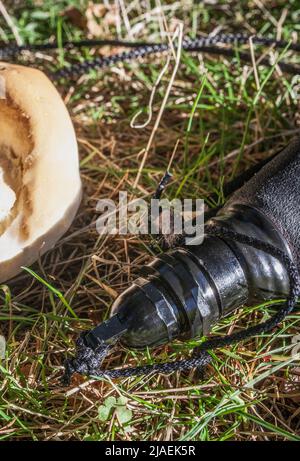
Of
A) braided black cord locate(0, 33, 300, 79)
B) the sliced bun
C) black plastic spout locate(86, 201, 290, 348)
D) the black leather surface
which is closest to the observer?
black plastic spout locate(86, 201, 290, 348)

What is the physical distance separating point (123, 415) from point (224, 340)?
272mm

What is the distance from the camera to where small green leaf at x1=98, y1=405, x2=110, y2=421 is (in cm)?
135

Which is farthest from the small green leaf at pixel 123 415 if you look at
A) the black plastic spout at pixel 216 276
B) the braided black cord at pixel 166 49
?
the braided black cord at pixel 166 49

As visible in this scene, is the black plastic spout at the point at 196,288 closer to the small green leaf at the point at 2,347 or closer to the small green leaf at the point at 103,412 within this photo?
the small green leaf at the point at 103,412

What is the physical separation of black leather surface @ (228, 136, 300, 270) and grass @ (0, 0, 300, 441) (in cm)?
19

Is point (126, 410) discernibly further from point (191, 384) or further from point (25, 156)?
point (25, 156)

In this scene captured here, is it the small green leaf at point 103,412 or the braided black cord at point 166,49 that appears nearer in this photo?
the small green leaf at point 103,412

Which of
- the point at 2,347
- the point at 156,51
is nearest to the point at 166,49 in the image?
the point at 156,51

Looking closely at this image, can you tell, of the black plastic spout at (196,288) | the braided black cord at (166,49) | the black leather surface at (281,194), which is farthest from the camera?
the braided black cord at (166,49)

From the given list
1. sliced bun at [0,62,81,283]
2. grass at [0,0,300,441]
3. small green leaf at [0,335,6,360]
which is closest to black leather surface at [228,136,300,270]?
grass at [0,0,300,441]

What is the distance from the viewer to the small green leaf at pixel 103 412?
4.42 ft

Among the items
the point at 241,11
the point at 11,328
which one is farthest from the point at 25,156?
the point at 241,11

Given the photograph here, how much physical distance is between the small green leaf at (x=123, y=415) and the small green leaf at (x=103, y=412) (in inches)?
1.0

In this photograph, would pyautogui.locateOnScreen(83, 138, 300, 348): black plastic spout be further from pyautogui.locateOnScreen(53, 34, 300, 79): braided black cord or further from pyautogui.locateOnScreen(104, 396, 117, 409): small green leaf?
pyautogui.locateOnScreen(53, 34, 300, 79): braided black cord
